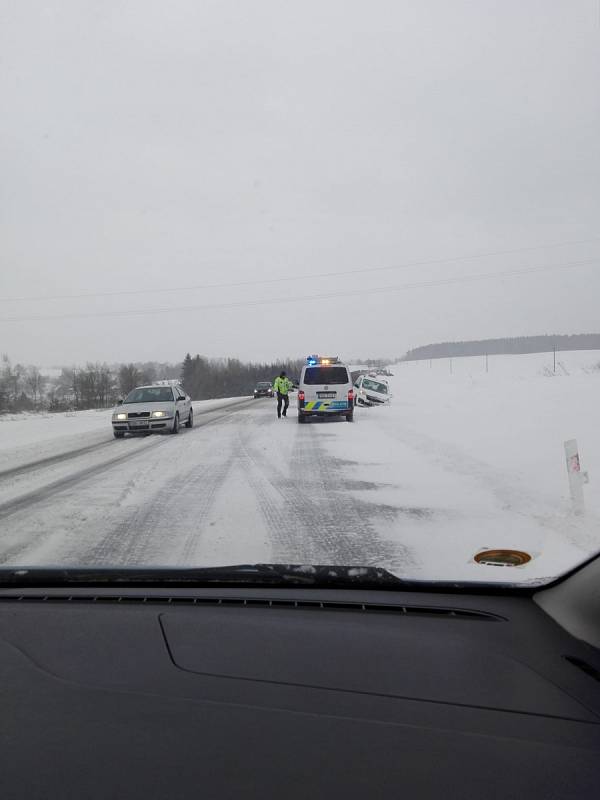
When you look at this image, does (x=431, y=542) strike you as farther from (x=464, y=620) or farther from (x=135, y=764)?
(x=135, y=764)

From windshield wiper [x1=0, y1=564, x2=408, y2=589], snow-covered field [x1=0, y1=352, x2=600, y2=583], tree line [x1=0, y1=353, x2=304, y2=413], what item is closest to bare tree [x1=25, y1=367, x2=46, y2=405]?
tree line [x1=0, y1=353, x2=304, y2=413]

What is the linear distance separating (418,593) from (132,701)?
1.59 m

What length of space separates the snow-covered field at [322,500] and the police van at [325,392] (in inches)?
174

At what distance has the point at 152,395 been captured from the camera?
62.5 ft

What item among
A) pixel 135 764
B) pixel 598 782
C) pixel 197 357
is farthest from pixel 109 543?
pixel 197 357

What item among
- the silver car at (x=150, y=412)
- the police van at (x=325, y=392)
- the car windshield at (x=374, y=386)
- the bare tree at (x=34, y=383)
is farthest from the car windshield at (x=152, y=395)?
the bare tree at (x=34, y=383)

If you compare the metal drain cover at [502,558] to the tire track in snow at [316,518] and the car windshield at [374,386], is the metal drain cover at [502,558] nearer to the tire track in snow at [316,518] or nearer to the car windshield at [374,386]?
the tire track in snow at [316,518]

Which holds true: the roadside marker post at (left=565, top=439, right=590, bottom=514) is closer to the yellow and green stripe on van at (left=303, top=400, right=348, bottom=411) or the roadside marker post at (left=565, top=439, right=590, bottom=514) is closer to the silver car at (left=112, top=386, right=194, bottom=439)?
the silver car at (left=112, top=386, right=194, bottom=439)

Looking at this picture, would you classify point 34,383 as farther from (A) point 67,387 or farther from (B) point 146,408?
(B) point 146,408

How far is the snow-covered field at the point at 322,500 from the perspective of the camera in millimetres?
5711

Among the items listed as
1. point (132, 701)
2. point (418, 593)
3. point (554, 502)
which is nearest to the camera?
point (132, 701)

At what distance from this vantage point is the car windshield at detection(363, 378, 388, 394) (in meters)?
32.2

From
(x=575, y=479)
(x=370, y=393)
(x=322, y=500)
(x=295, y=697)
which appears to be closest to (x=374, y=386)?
(x=370, y=393)

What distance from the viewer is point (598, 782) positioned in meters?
1.72
